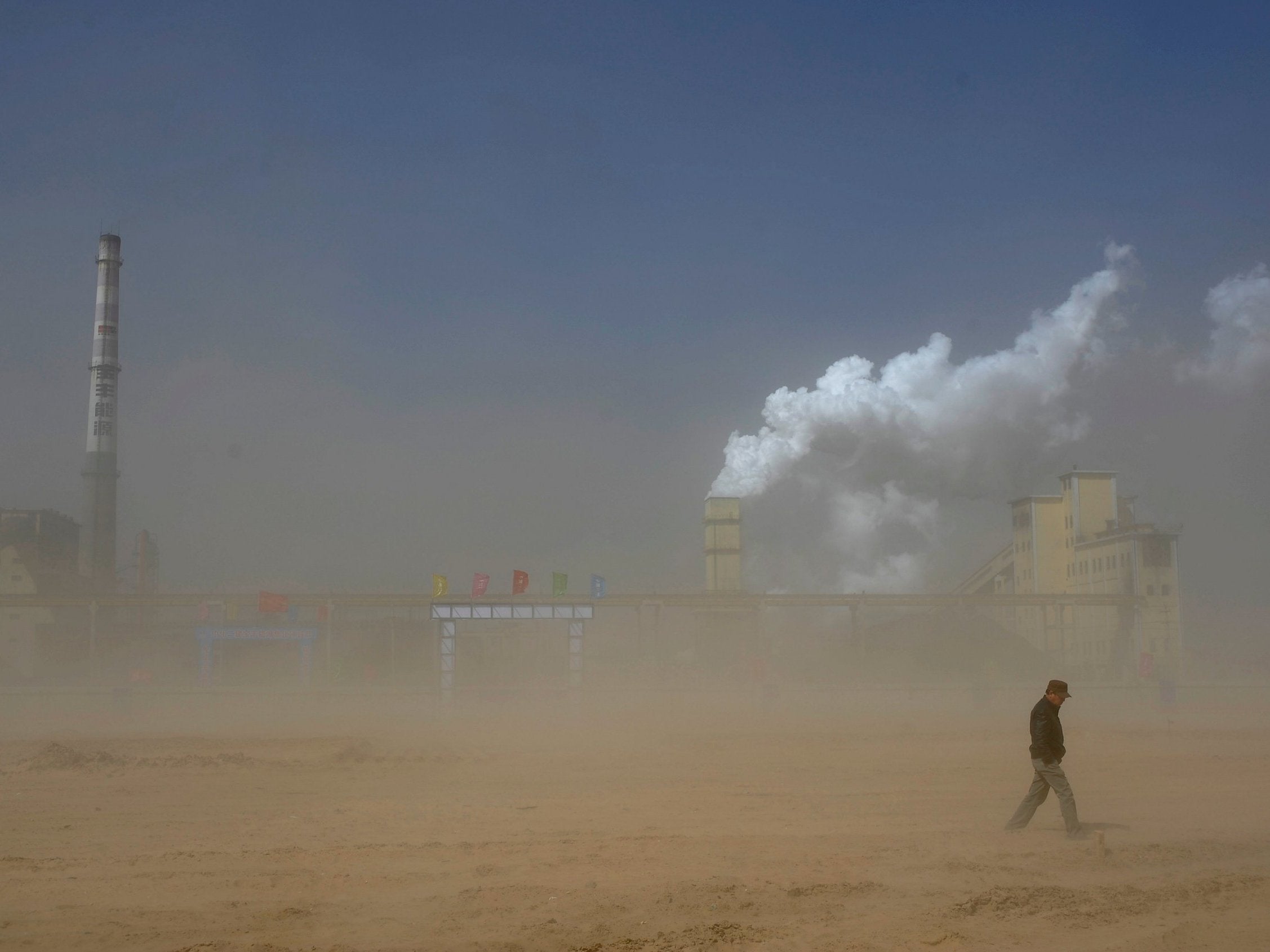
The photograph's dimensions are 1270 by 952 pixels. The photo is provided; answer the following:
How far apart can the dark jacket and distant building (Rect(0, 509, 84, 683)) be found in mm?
48298

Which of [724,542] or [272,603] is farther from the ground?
[724,542]

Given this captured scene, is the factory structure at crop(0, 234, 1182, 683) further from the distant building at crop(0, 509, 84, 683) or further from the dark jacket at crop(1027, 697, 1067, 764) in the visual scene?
the dark jacket at crop(1027, 697, 1067, 764)

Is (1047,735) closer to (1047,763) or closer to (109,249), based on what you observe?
(1047,763)

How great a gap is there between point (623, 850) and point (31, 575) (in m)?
57.5

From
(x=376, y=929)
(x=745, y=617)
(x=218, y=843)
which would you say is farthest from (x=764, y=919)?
(x=745, y=617)

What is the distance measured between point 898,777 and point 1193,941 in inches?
325

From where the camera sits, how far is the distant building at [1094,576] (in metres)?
46.9

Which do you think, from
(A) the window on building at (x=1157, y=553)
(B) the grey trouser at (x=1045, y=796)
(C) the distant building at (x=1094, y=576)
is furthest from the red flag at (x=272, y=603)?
(A) the window on building at (x=1157, y=553)

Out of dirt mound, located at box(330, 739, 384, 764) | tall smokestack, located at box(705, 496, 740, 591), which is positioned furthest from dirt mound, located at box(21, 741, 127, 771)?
tall smokestack, located at box(705, 496, 740, 591)

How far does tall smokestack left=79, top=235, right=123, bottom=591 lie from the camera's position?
5641 centimetres

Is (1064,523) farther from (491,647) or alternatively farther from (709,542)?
(491,647)

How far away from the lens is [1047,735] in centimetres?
1098

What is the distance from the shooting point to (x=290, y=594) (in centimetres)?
4316

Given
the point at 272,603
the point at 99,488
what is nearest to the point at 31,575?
the point at 99,488
